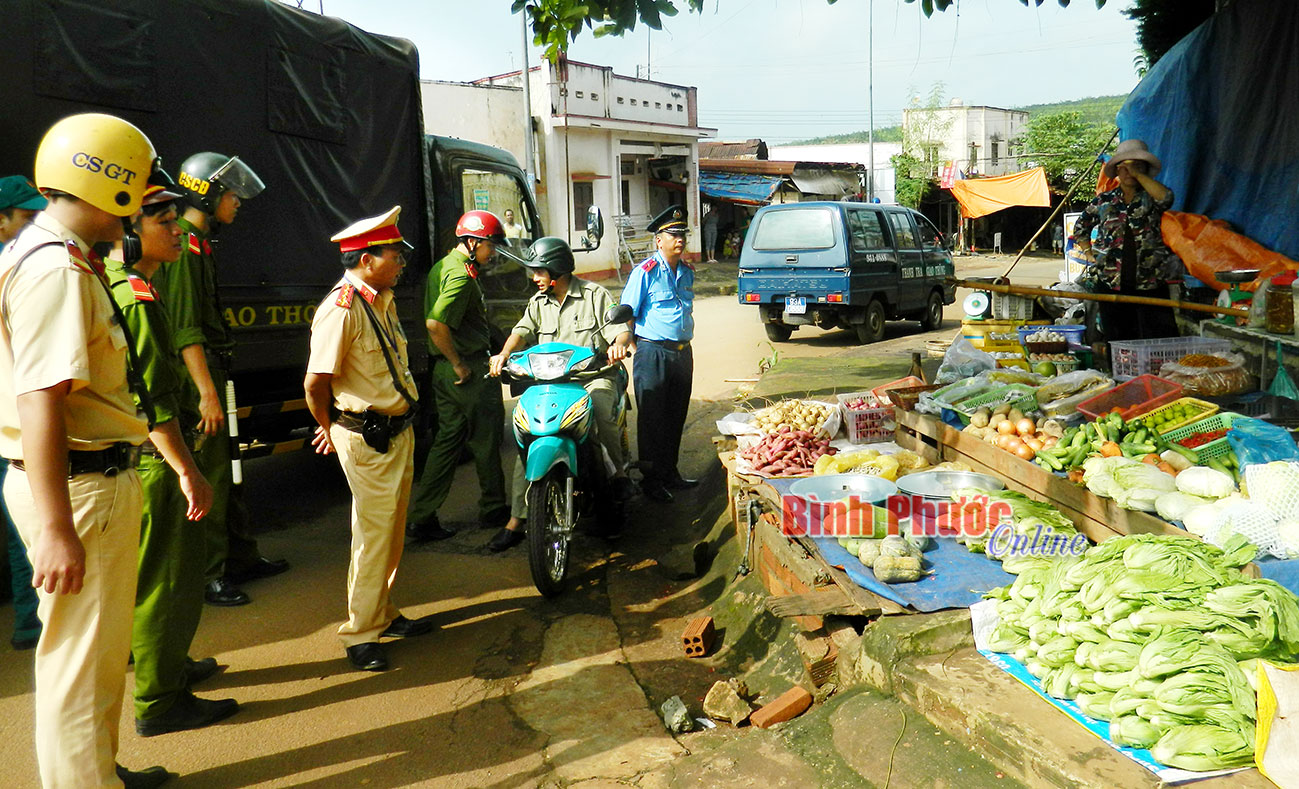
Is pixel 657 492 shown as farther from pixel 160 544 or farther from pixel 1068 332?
pixel 1068 332

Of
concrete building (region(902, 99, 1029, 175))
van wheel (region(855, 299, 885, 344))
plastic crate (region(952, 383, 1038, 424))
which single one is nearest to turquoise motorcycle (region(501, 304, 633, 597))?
plastic crate (region(952, 383, 1038, 424))

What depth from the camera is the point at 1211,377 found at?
5055mm

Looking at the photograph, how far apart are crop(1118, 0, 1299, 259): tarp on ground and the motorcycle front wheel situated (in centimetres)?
589

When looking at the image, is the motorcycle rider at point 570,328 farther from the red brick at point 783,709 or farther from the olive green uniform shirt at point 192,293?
the red brick at point 783,709

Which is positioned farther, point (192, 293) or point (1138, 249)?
point (1138, 249)

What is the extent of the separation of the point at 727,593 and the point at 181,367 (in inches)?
112

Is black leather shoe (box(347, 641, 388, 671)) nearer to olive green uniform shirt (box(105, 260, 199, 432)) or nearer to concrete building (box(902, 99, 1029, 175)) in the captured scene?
olive green uniform shirt (box(105, 260, 199, 432))

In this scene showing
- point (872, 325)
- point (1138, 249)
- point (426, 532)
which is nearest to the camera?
point (426, 532)

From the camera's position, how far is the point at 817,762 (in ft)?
9.53

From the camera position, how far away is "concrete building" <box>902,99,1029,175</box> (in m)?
43.4

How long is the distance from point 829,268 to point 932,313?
323 centimetres

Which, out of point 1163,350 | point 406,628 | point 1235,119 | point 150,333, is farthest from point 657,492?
point 1235,119

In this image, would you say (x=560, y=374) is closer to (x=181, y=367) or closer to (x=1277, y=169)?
(x=181, y=367)

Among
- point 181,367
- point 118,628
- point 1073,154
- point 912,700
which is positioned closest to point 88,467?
point 118,628
